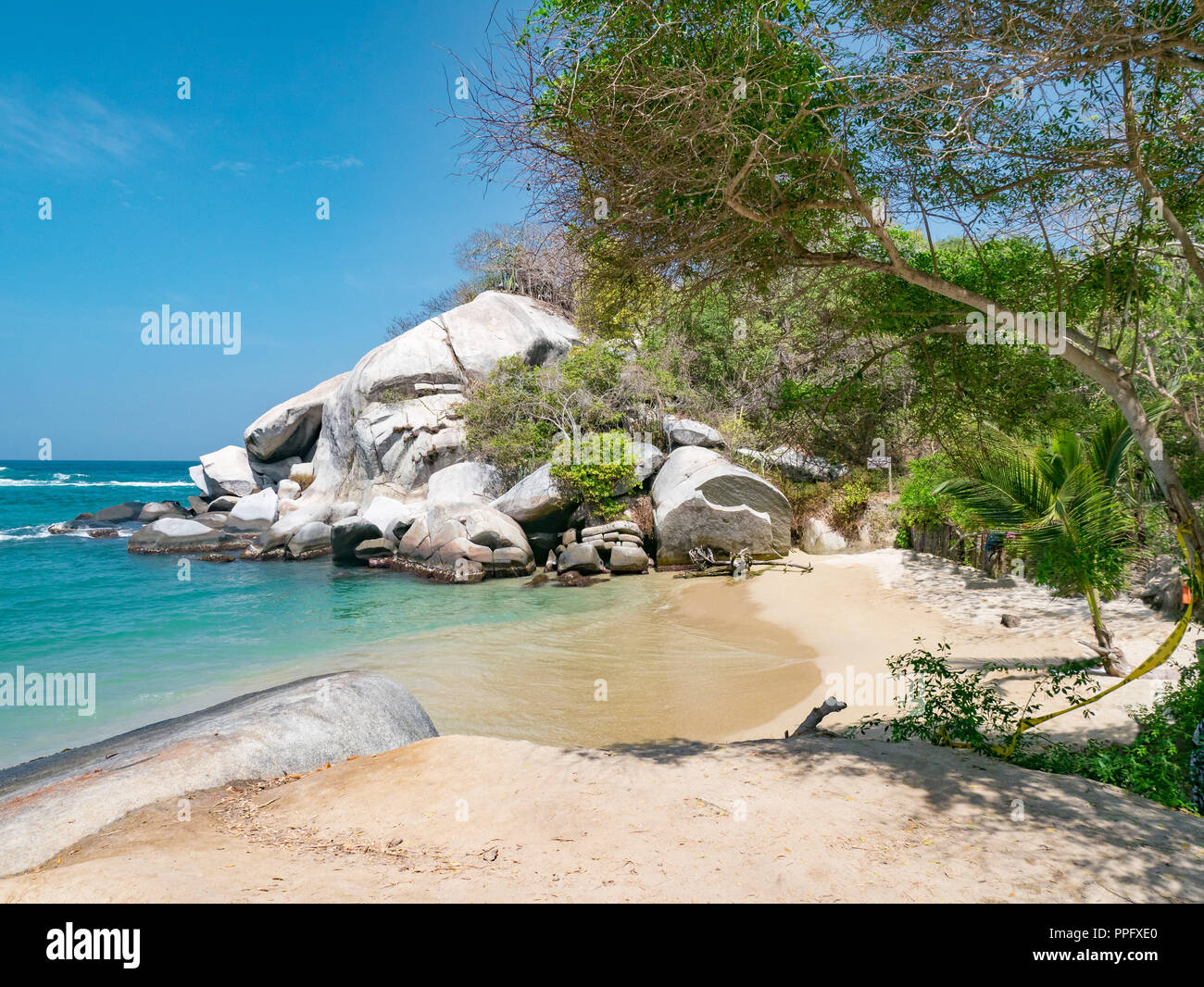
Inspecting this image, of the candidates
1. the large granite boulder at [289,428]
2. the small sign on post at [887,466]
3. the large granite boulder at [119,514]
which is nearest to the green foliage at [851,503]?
the small sign on post at [887,466]

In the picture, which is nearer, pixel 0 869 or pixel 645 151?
pixel 0 869

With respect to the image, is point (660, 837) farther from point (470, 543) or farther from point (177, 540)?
point (177, 540)

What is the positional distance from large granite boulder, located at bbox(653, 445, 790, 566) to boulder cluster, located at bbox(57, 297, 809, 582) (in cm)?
4

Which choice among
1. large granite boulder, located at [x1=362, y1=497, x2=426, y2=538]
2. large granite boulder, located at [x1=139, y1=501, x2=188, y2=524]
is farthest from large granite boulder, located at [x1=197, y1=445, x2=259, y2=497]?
large granite boulder, located at [x1=362, y1=497, x2=426, y2=538]

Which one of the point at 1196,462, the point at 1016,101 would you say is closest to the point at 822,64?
the point at 1016,101

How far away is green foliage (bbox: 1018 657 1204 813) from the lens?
4.89 meters

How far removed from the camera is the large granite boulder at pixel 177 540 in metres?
25.6

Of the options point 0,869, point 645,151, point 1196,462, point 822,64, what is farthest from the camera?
point 1196,462

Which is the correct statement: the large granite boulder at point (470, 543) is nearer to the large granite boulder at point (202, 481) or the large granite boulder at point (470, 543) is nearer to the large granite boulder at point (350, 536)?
the large granite boulder at point (350, 536)

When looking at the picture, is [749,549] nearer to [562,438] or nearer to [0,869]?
[562,438]

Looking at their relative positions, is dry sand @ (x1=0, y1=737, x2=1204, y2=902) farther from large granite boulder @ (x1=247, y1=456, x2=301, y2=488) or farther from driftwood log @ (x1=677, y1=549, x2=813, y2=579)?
large granite boulder @ (x1=247, y1=456, x2=301, y2=488)

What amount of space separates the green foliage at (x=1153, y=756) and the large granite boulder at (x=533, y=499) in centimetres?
1564
